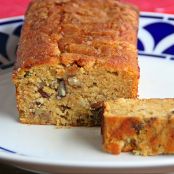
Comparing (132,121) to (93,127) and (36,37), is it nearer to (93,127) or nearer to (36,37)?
(93,127)

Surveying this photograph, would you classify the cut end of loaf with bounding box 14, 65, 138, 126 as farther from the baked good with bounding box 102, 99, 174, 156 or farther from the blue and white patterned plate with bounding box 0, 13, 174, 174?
the baked good with bounding box 102, 99, 174, 156

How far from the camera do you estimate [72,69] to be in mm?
2834

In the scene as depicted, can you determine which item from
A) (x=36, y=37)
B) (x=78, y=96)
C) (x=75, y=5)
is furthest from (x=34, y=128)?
(x=75, y=5)

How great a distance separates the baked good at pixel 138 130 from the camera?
8.52 feet

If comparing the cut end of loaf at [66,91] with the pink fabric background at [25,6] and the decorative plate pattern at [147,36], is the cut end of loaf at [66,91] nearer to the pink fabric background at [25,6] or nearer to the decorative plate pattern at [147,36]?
the decorative plate pattern at [147,36]

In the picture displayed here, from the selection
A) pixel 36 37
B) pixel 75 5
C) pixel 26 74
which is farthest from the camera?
pixel 75 5

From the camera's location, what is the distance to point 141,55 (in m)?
3.57

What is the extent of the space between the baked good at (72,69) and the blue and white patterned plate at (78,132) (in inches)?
3.4

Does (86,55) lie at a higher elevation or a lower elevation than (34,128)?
higher

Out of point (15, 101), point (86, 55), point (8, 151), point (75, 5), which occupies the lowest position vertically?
point (8, 151)

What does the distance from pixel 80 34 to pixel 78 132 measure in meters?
0.47

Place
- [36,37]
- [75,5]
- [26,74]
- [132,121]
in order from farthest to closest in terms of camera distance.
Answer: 1. [75,5]
2. [36,37]
3. [26,74]
4. [132,121]

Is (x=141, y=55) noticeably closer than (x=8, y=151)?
No

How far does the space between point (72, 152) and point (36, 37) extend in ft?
2.11
